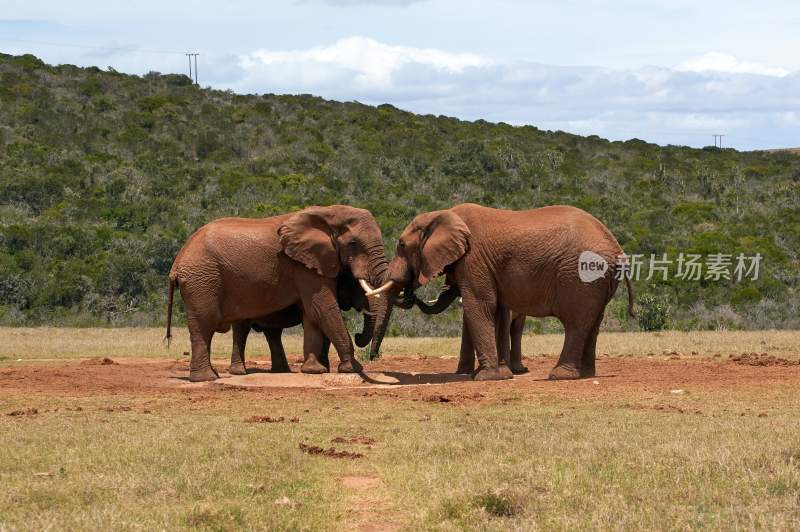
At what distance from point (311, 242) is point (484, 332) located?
2.80 metres

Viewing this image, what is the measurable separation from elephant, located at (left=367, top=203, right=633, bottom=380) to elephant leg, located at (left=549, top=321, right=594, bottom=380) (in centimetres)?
1

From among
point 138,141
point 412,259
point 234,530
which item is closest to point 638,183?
point 138,141

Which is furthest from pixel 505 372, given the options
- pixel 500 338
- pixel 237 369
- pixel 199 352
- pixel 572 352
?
pixel 199 352

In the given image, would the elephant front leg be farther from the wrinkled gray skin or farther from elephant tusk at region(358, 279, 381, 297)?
the wrinkled gray skin

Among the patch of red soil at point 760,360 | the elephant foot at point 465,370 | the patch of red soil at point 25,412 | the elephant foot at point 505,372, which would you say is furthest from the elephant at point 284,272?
the patch of red soil at point 760,360

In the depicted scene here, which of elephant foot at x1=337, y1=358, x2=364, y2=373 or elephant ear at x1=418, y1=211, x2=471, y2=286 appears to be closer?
elephant ear at x1=418, y1=211, x2=471, y2=286

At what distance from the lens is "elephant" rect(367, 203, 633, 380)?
1678 cm

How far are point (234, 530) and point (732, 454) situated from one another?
13.7 feet

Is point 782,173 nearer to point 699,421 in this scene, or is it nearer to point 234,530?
point 699,421

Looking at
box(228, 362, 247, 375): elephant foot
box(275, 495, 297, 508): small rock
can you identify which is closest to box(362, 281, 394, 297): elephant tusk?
box(228, 362, 247, 375): elephant foot

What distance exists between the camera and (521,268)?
1700 centimetres

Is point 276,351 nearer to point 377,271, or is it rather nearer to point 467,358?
point 377,271

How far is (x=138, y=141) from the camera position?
183ft

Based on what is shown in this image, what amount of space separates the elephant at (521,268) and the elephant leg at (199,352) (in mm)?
2540
